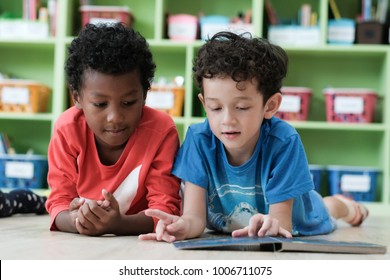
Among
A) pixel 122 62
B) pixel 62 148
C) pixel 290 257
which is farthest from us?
pixel 62 148

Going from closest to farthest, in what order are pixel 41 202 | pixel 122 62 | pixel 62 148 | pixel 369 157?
1. pixel 122 62
2. pixel 62 148
3. pixel 41 202
4. pixel 369 157

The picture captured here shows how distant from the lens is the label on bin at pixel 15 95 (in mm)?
3133

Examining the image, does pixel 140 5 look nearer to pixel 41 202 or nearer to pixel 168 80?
pixel 168 80

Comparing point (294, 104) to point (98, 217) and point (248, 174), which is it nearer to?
point (248, 174)

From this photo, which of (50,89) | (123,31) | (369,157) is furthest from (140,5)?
(123,31)

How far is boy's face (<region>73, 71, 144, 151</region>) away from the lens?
1.40 meters

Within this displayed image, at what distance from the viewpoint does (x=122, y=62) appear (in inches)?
56.6

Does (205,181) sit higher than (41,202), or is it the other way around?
(205,181)

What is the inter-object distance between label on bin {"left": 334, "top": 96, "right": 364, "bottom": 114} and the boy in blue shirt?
5.17 feet

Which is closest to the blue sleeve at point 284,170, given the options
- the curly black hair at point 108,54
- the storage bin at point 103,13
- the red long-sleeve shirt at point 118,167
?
the red long-sleeve shirt at point 118,167

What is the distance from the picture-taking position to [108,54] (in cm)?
144

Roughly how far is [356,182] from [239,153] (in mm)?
1764

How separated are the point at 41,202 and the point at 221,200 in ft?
3.28

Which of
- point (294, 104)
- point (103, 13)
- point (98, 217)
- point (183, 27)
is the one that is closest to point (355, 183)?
point (294, 104)
